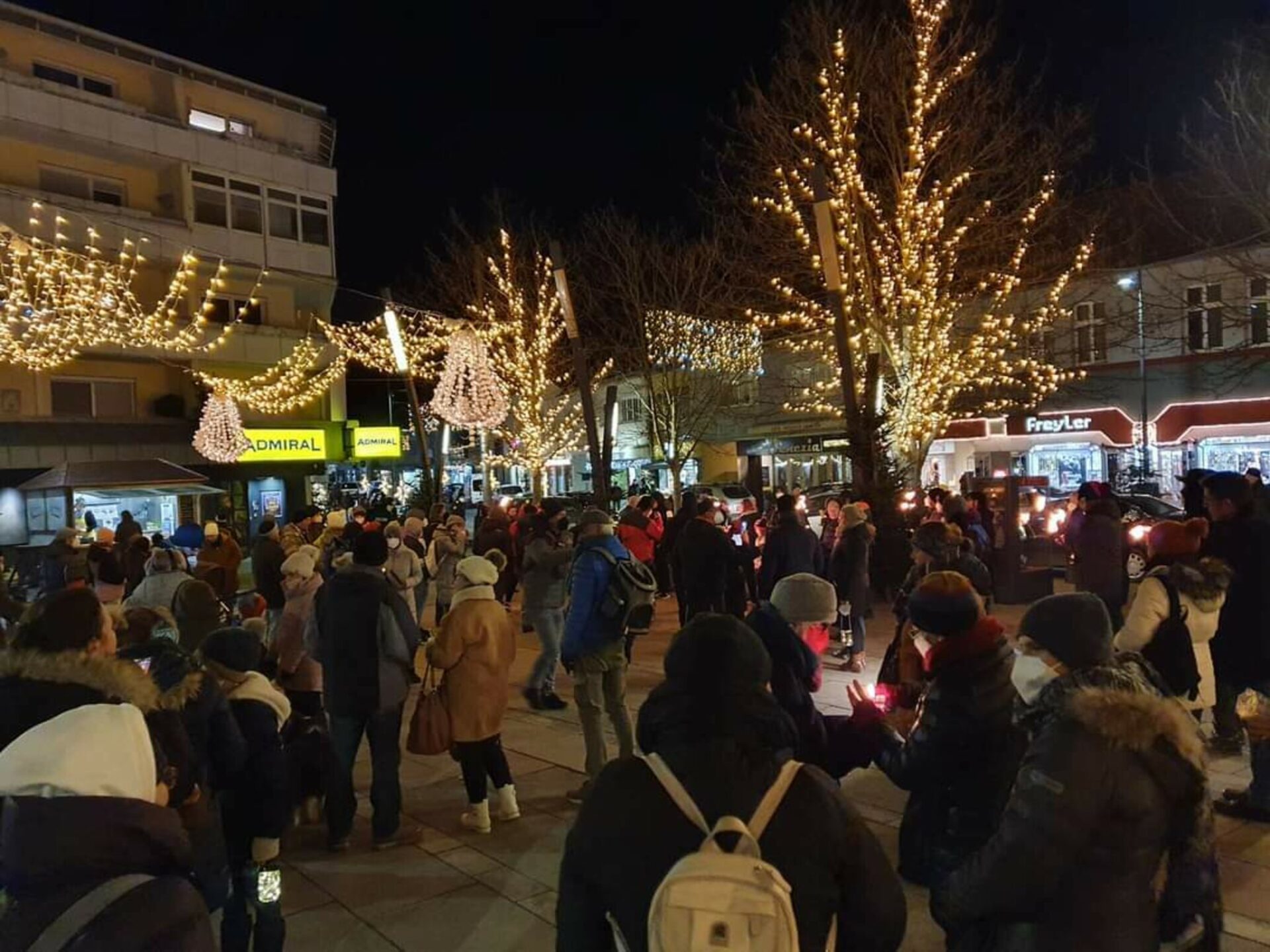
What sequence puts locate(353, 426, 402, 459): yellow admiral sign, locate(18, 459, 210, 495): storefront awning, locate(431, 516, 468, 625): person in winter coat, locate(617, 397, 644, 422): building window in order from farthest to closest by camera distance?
locate(617, 397, 644, 422): building window
locate(353, 426, 402, 459): yellow admiral sign
locate(18, 459, 210, 495): storefront awning
locate(431, 516, 468, 625): person in winter coat

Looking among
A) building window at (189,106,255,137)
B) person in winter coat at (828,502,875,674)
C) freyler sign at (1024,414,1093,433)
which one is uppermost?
building window at (189,106,255,137)

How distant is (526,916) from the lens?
4.35 m

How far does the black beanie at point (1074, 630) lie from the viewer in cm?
266

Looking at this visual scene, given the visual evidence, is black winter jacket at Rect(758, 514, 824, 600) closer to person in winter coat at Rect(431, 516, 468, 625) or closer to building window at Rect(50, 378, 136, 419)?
person in winter coat at Rect(431, 516, 468, 625)

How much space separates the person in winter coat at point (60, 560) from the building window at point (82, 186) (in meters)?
16.6

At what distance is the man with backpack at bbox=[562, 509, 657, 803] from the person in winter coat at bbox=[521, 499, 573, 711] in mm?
2068

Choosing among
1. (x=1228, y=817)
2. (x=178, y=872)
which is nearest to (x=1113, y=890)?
(x=178, y=872)

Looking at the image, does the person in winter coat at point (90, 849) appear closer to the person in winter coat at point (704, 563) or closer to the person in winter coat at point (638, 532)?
the person in winter coat at point (704, 563)

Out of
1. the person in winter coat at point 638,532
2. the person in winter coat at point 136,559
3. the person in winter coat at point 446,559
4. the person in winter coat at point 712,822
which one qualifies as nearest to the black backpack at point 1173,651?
the person in winter coat at point 712,822

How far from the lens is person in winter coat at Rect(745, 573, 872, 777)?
12.5 feet

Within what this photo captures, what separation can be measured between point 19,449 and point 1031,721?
→ 2494 cm

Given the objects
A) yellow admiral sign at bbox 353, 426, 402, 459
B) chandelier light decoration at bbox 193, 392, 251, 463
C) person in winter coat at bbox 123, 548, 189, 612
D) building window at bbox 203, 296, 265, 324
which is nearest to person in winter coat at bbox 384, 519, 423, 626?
person in winter coat at bbox 123, 548, 189, 612

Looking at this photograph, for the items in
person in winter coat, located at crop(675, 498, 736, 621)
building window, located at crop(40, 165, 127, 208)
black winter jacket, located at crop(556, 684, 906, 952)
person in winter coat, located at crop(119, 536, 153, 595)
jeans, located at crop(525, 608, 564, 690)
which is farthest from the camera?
building window, located at crop(40, 165, 127, 208)

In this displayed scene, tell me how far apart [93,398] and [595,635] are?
22.6 meters
